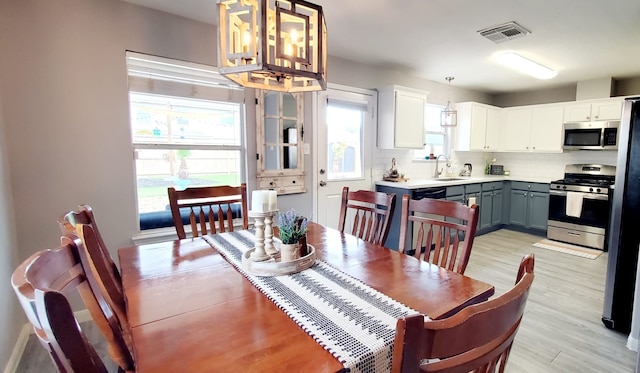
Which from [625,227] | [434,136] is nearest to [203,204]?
[625,227]

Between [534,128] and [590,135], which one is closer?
[590,135]

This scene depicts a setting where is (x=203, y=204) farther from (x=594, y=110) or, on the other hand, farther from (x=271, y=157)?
(x=594, y=110)

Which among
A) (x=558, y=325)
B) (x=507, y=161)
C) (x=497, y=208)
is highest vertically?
(x=507, y=161)

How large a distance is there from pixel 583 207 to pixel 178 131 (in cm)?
535

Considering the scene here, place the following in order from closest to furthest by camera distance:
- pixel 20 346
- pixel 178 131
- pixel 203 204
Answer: pixel 20 346 → pixel 203 204 → pixel 178 131

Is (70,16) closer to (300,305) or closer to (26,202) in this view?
(26,202)

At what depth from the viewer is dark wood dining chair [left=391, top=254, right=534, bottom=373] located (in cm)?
53

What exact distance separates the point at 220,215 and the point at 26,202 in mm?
1371

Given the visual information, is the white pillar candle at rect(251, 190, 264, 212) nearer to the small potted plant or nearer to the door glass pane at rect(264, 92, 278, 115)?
the small potted plant

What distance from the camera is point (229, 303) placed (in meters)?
1.11

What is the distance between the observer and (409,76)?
457 cm

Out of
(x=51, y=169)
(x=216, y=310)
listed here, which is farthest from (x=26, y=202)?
(x=216, y=310)

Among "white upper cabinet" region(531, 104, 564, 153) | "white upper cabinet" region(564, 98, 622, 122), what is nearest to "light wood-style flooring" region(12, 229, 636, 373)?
"white upper cabinet" region(531, 104, 564, 153)

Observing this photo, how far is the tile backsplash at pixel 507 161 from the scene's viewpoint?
451cm
